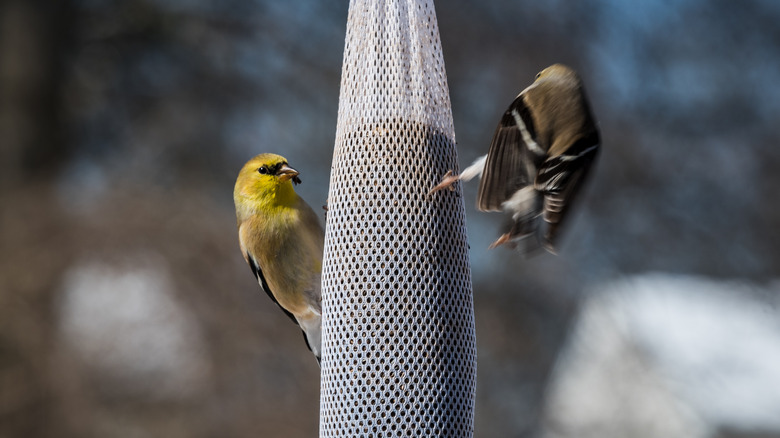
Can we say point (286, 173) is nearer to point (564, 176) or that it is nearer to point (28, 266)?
point (564, 176)

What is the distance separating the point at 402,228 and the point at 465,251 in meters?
0.24

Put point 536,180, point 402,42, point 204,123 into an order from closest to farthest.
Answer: point 536,180
point 402,42
point 204,123

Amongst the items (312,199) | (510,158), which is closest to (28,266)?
(312,199)

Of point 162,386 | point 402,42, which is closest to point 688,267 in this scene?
point 162,386

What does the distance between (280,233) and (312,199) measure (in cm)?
300

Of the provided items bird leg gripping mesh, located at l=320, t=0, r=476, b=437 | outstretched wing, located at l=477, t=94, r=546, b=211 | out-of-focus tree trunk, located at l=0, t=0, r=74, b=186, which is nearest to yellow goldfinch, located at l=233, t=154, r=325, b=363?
bird leg gripping mesh, located at l=320, t=0, r=476, b=437

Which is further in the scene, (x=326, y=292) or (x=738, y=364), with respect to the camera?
(x=738, y=364)

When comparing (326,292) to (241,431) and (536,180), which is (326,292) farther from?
(241,431)

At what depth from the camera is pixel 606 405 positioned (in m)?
5.92

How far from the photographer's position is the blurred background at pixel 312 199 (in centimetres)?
599

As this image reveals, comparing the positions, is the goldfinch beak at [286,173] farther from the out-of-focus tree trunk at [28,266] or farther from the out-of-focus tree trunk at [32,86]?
the out-of-focus tree trunk at [32,86]

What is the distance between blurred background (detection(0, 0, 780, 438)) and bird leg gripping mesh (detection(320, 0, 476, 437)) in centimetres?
337

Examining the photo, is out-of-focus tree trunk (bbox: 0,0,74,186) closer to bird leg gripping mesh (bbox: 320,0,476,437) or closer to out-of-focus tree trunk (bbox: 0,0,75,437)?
out-of-focus tree trunk (bbox: 0,0,75,437)

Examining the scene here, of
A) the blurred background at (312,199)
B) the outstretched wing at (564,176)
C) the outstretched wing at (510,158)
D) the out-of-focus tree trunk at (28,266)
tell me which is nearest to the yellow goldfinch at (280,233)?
the outstretched wing at (510,158)
